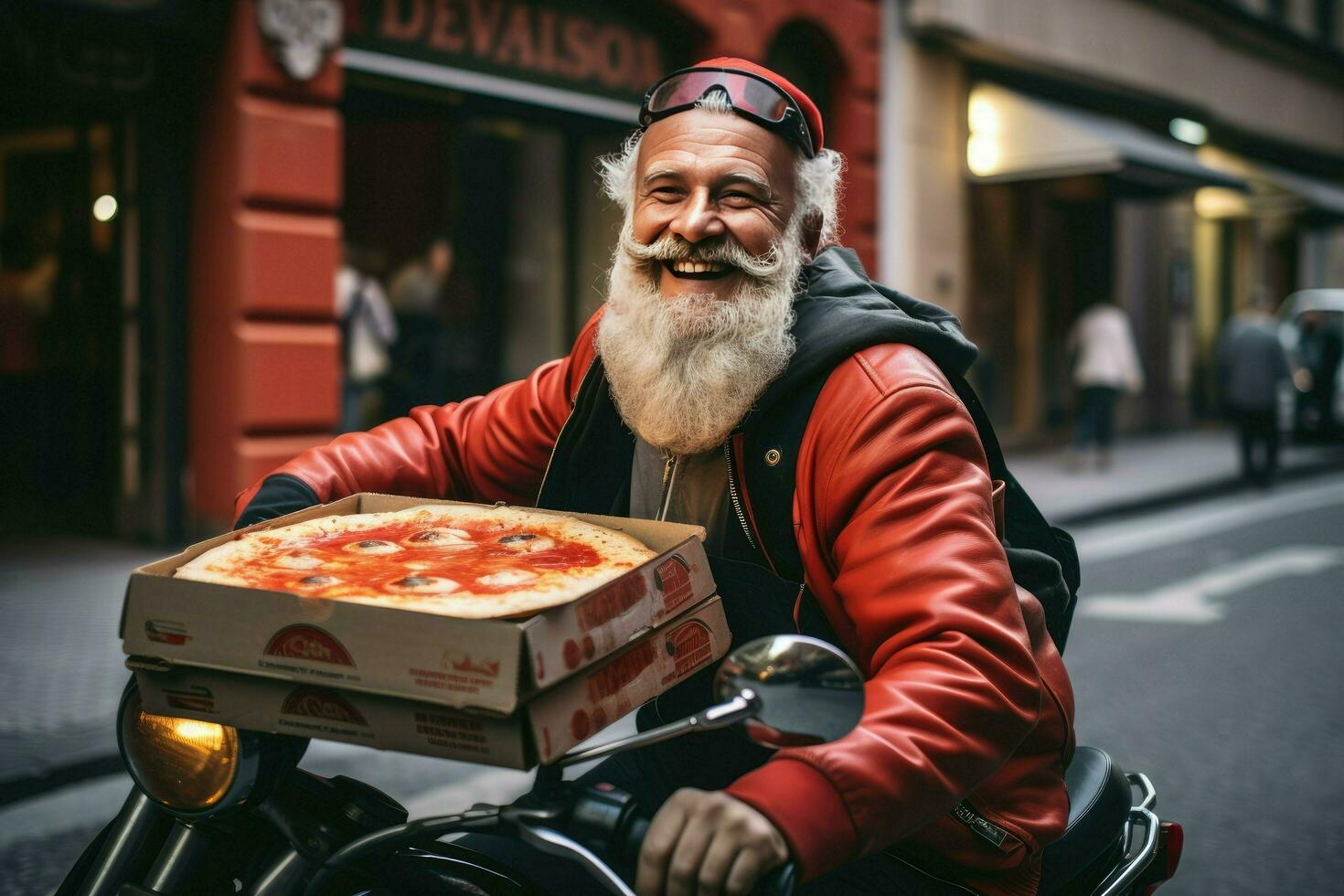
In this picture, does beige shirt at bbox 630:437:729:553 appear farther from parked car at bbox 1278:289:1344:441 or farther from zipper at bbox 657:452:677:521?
parked car at bbox 1278:289:1344:441

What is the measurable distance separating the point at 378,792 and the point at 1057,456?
16053 millimetres

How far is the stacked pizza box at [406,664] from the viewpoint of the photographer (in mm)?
1370

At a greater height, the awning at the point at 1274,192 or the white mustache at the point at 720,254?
the awning at the point at 1274,192

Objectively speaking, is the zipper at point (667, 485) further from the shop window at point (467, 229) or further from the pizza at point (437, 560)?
the shop window at point (467, 229)

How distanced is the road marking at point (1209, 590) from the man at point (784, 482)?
6.00 meters

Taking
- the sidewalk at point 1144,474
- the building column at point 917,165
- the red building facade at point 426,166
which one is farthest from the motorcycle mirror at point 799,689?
the building column at point 917,165

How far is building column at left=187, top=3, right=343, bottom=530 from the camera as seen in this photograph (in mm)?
8500

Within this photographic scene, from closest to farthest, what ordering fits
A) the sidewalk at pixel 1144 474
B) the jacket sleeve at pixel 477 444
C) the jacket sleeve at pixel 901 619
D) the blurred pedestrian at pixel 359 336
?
the jacket sleeve at pixel 901 619 < the jacket sleeve at pixel 477 444 < the blurred pedestrian at pixel 359 336 < the sidewalk at pixel 1144 474

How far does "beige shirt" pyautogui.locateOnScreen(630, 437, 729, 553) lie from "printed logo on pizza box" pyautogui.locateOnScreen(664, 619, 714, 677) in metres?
0.29

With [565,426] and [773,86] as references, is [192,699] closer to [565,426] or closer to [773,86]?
[565,426]

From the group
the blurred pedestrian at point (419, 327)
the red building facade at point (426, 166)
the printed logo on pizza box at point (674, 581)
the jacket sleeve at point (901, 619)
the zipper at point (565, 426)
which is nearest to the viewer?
the jacket sleeve at point (901, 619)

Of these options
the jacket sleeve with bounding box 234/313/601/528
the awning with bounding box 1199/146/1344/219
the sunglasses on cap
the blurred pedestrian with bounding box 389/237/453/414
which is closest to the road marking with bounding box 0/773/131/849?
the jacket sleeve with bounding box 234/313/601/528

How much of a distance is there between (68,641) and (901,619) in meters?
5.65

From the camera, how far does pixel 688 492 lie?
2098 millimetres
